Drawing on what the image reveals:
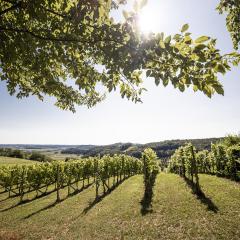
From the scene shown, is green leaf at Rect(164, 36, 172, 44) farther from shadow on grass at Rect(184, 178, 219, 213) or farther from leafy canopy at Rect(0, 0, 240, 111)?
shadow on grass at Rect(184, 178, 219, 213)

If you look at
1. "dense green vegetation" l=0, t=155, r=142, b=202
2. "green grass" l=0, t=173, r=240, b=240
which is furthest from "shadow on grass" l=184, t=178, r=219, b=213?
"dense green vegetation" l=0, t=155, r=142, b=202

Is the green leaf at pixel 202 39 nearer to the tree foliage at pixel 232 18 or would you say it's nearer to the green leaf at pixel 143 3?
the green leaf at pixel 143 3

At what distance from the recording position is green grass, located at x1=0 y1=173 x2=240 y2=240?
15.3m

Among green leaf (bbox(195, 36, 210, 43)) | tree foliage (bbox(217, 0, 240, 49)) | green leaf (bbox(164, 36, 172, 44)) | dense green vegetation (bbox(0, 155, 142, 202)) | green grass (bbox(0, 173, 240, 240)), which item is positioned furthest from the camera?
dense green vegetation (bbox(0, 155, 142, 202))

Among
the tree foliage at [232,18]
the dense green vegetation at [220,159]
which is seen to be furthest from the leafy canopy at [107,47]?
the dense green vegetation at [220,159]

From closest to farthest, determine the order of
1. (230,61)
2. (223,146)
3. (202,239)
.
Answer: (230,61)
(202,239)
(223,146)

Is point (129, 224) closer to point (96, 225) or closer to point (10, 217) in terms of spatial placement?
point (96, 225)

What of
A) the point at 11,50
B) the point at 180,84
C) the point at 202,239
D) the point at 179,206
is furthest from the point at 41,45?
the point at 179,206

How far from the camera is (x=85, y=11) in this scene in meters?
4.23

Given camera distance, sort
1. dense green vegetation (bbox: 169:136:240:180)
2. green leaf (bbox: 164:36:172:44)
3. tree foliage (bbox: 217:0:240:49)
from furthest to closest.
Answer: dense green vegetation (bbox: 169:136:240:180) → tree foliage (bbox: 217:0:240:49) → green leaf (bbox: 164:36:172:44)

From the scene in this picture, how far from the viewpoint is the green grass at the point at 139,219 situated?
1527 centimetres

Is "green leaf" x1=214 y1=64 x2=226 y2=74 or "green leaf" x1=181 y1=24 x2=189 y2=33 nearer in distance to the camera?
"green leaf" x1=181 y1=24 x2=189 y2=33

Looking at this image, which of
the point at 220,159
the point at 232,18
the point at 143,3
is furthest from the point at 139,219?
the point at 220,159

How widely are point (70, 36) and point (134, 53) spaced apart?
1528mm
